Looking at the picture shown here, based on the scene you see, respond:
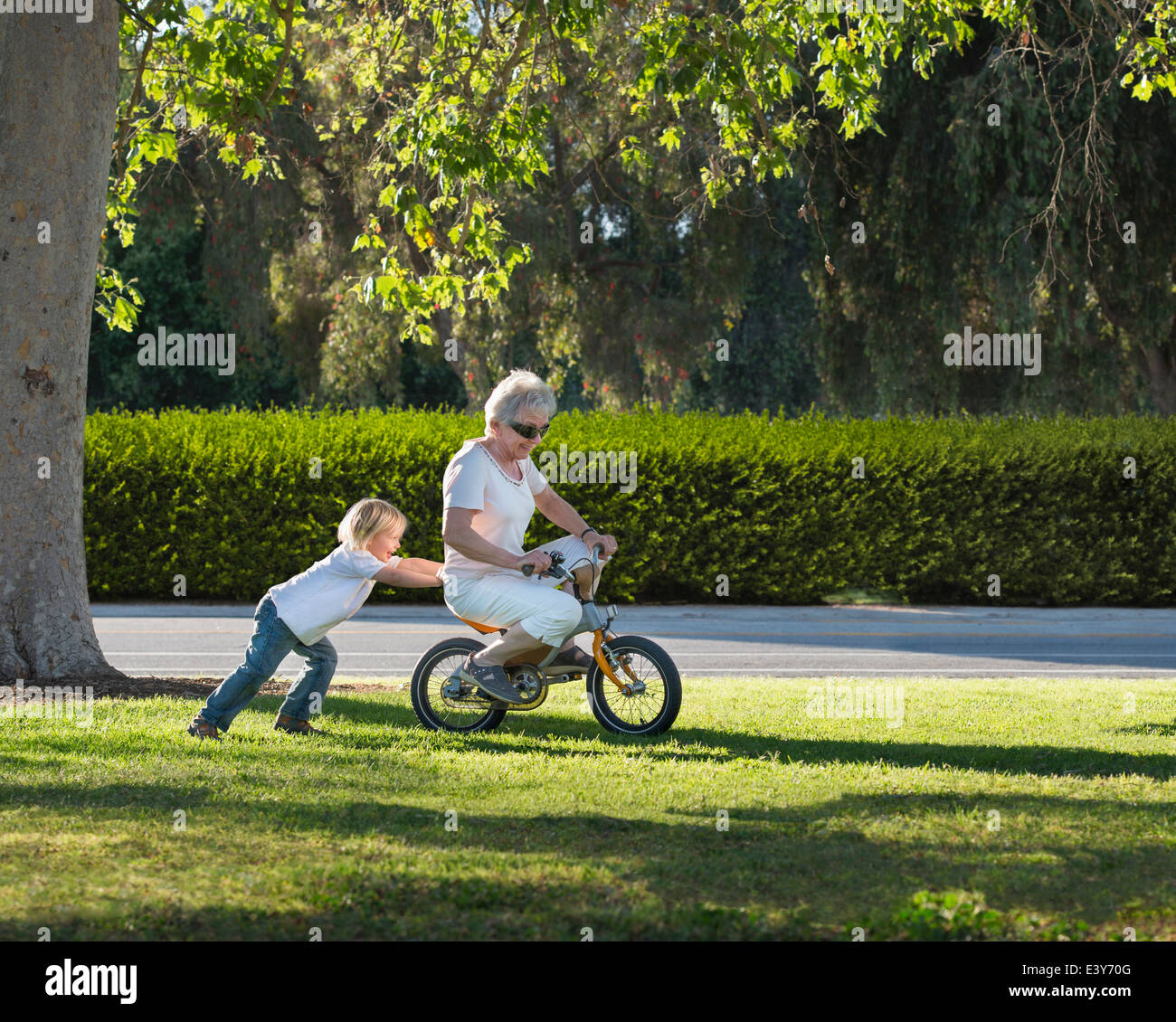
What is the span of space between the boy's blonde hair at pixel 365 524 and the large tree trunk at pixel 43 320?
3.13m

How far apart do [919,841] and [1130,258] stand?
18.2m

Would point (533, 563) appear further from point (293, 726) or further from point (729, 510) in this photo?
point (729, 510)

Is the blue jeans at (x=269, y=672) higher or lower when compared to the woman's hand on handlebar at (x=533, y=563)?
lower

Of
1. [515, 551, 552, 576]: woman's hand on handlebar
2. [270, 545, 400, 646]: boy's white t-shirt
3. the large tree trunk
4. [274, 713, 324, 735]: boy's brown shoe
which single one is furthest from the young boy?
the large tree trunk

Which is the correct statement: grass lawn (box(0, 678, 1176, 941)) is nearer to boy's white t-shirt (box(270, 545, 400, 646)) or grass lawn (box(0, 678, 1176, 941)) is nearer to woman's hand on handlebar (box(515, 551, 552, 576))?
boy's white t-shirt (box(270, 545, 400, 646))

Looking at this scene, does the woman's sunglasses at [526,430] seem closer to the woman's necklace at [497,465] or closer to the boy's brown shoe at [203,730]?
the woman's necklace at [497,465]

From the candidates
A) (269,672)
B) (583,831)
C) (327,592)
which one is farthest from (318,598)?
(583,831)

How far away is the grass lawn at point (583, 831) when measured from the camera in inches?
170

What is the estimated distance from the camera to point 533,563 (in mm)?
7184

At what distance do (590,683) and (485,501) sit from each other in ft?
4.06

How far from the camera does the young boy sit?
23.9 ft

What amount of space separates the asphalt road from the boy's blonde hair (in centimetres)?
415

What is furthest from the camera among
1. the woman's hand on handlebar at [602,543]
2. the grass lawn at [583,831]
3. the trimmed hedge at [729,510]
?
the trimmed hedge at [729,510]

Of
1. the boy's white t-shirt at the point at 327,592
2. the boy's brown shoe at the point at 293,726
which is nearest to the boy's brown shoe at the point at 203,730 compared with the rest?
the boy's brown shoe at the point at 293,726
